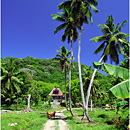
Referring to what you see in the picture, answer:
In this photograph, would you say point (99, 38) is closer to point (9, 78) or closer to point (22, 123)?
point (22, 123)

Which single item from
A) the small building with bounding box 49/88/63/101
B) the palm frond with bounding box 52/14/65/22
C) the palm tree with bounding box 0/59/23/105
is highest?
the palm frond with bounding box 52/14/65/22

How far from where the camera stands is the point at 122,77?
20.2ft

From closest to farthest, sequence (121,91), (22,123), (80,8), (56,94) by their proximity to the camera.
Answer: (121,91)
(22,123)
(80,8)
(56,94)

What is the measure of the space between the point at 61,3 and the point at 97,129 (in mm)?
14057

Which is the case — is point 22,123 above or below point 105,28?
below

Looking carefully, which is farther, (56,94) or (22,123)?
(56,94)

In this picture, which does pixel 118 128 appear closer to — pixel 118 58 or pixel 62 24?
pixel 118 58

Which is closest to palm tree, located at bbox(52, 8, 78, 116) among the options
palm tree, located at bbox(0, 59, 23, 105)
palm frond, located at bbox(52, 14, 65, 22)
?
palm frond, located at bbox(52, 14, 65, 22)

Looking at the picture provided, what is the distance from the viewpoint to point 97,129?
8273 millimetres

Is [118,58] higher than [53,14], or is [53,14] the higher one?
[53,14]

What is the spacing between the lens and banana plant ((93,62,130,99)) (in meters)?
5.43

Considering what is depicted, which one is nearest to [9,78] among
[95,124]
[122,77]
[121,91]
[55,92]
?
[95,124]

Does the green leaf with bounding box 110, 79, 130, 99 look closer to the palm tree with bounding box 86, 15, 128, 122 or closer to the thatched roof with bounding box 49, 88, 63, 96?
the palm tree with bounding box 86, 15, 128, 122

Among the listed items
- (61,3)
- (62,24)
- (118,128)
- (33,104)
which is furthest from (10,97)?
(118,128)
